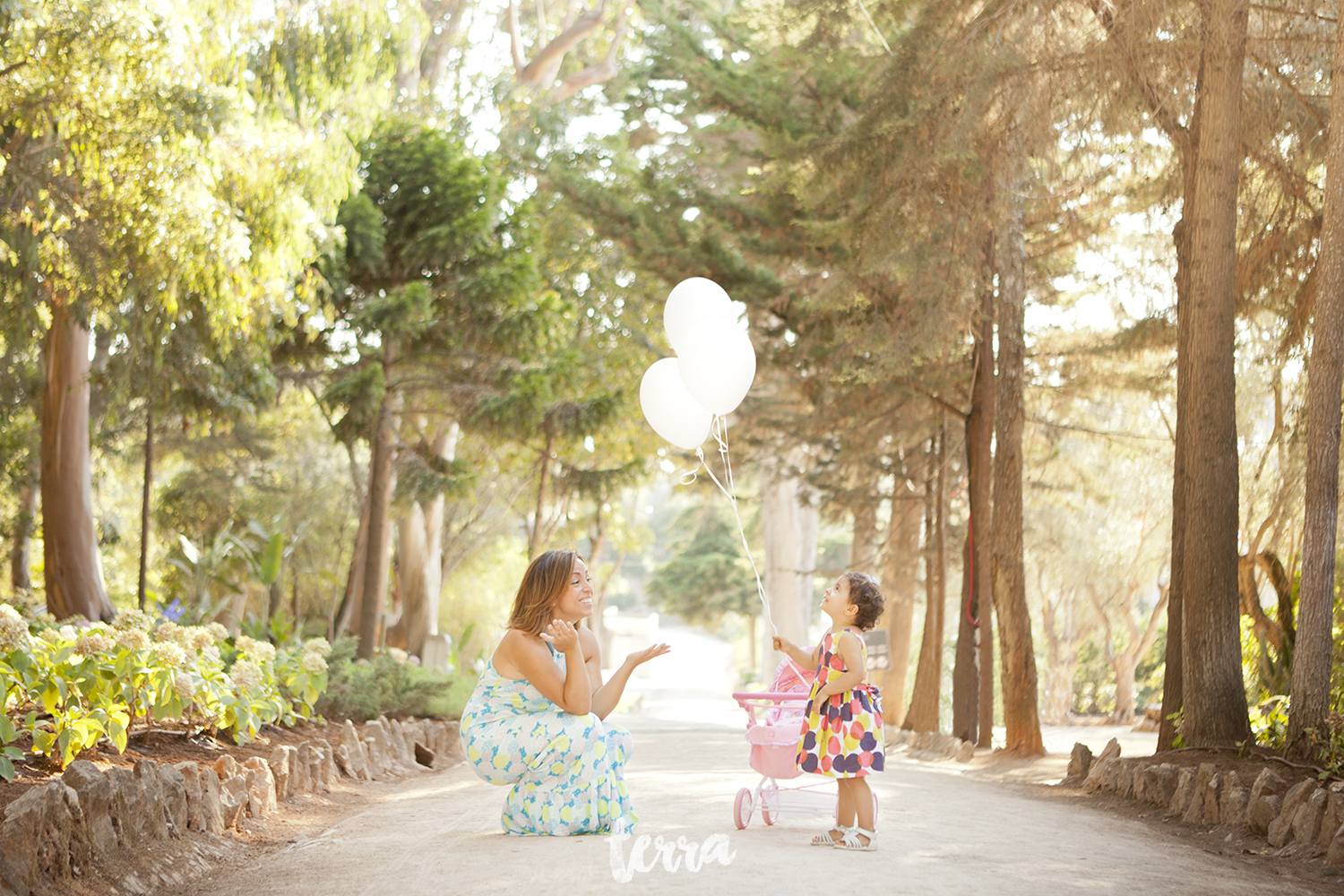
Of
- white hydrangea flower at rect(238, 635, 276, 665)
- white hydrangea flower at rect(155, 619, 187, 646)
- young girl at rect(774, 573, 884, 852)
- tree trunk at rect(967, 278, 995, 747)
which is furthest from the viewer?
tree trunk at rect(967, 278, 995, 747)

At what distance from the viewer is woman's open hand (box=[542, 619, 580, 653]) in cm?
458

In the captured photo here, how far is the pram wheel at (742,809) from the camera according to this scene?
17.8 ft

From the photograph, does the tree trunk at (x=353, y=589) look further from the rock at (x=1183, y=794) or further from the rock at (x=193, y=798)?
the rock at (x=1183, y=794)

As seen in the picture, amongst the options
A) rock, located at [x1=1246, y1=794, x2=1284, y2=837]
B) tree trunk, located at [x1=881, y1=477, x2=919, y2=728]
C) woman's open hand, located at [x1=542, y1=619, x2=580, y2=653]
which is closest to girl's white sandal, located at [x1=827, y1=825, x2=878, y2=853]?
woman's open hand, located at [x1=542, y1=619, x2=580, y2=653]

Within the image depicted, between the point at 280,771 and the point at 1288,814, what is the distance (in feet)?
17.5

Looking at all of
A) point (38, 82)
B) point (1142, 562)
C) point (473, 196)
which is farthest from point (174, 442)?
point (1142, 562)

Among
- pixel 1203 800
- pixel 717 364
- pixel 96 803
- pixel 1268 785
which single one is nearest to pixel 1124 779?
pixel 1203 800

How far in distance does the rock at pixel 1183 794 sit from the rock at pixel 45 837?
230 inches

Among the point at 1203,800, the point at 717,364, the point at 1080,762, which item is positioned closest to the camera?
the point at 1203,800

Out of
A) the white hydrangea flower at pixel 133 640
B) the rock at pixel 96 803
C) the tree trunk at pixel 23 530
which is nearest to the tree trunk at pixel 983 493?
the white hydrangea flower at pixel 133 640

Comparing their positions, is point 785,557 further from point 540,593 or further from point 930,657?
point 540,593

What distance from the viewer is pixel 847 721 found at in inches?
198

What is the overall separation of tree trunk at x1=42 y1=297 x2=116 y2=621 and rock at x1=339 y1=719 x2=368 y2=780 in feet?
16.5

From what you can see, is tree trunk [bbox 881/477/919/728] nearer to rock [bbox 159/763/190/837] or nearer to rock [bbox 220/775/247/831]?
rock [bbox 220/775/247/831]
